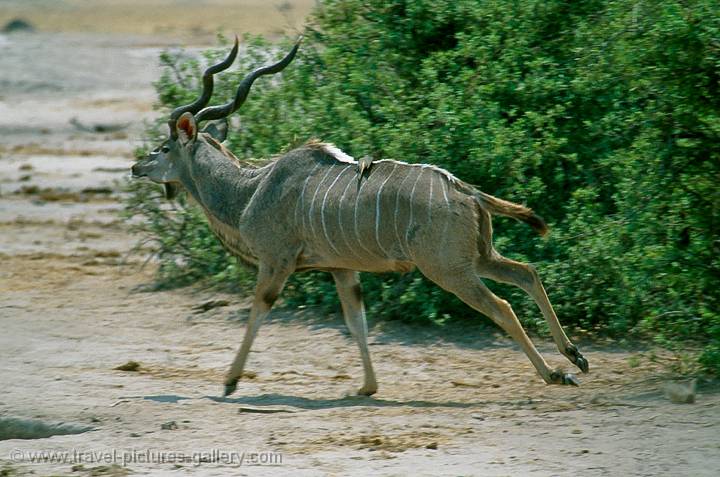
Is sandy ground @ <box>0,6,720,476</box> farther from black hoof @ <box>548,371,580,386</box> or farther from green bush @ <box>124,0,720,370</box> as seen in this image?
green bush @ <box>124,0,720,370</box>

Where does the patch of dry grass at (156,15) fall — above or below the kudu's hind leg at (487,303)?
below

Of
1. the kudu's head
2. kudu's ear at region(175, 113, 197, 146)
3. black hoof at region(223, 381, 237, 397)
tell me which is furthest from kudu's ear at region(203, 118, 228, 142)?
black hoof at region(223, 381, 237, 397)

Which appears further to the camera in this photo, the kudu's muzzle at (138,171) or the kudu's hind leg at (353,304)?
the kudu's muzzle at (138,171)

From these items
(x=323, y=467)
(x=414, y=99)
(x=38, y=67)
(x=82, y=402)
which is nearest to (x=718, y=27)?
(x=414, y=99)

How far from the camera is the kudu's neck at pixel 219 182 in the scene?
6.23 metres

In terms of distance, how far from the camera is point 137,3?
140 feet

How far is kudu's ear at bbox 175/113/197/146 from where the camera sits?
6359 mm

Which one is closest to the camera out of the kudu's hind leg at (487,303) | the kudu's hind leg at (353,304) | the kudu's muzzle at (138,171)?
the kudu's hind leg at (487,303)

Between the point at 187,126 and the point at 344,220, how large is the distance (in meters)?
1.22

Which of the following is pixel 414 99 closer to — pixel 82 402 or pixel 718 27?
pixel 718 27

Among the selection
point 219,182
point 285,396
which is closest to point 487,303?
point 285,396

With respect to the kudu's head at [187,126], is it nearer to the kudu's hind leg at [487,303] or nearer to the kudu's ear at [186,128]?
the kudu's ear at [186,128]

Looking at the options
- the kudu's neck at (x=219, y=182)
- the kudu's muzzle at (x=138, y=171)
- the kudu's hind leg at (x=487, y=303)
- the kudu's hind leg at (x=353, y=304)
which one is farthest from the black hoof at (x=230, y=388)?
the kudu's muzzle at (x=138, y=171)

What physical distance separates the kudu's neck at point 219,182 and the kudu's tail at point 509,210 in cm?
131
